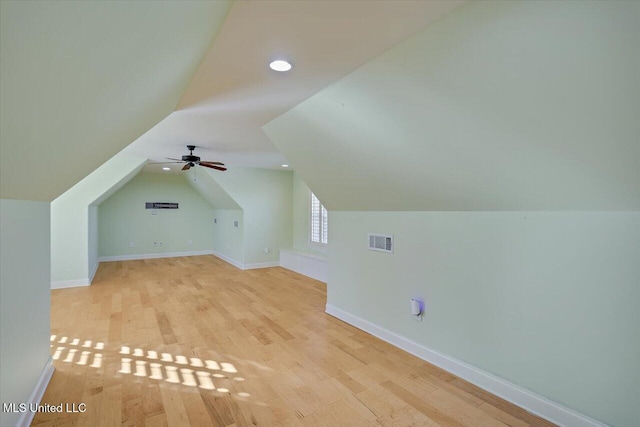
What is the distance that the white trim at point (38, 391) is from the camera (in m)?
1.87

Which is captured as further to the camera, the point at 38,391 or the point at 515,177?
the point at 38,391

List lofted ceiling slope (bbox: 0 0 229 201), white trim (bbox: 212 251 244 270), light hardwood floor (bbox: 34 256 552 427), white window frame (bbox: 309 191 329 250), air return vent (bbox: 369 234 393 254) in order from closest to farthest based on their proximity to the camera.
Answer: lofted ceiling slope (bbox: 0 0 229 201), light hardwood floor (bbox: 34 256 552 427), air return vent (bbox: 369 234 393 254), white window frame (bbox: 309 191 329 250), white trim (bbox: 212 251 244 270)

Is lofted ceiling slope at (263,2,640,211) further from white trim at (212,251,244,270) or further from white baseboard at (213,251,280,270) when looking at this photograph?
white trim at (212,251,244,270)

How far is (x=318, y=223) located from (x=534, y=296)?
490 centimetres

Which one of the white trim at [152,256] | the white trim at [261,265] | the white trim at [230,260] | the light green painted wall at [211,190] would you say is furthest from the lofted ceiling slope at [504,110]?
the white trim at [152,256]

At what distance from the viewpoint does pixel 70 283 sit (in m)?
5.36

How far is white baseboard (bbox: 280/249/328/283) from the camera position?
233 inches

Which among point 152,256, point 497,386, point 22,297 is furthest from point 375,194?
point 152,256

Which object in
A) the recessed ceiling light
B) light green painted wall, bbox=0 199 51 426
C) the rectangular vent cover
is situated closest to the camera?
light green painted wall, bbox=0 199 51 426

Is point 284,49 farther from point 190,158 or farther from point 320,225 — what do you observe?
point 320,225

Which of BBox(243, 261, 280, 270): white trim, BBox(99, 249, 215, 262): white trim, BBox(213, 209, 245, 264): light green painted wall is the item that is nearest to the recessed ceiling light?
BBox(213, 209, 245, 264): light green painted wall

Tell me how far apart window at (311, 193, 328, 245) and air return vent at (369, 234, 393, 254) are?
121 inches

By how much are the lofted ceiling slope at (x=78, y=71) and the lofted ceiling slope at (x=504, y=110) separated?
1082 millimetres

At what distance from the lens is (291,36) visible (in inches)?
63.8
